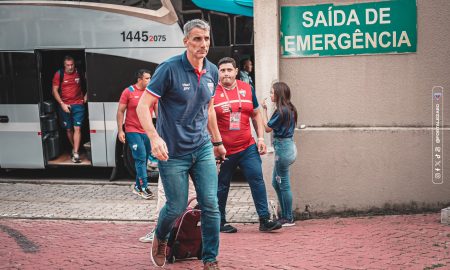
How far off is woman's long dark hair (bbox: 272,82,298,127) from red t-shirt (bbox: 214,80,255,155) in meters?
0.34

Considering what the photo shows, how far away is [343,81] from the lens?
27.1 ft

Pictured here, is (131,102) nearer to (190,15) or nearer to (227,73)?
(190,15)

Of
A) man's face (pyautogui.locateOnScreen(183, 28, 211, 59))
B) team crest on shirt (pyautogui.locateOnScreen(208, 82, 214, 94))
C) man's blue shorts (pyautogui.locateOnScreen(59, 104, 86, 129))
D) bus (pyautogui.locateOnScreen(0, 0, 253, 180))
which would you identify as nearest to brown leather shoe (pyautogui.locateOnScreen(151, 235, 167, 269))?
team crest on shirt (pyautogui.locateOnScreen(208, 82, 214, 94))

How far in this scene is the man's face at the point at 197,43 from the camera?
557 centimetres

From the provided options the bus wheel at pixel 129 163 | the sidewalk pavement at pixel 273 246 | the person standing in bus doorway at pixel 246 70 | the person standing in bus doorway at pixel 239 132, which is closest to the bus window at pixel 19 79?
the bus wheel at pixel 129 163

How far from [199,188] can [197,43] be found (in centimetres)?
119

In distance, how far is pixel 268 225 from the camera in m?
7.79

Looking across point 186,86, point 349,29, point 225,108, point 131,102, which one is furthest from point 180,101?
point 131,102

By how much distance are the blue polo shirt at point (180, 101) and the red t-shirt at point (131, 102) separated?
4.46 m

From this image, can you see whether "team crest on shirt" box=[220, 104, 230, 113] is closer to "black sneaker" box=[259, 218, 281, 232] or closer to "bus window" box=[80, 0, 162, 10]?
"black sneaker" box=[259, 218, 281, 232]

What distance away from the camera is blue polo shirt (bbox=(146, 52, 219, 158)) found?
553cm

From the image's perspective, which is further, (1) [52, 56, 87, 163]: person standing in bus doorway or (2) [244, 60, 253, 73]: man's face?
(1) [52, 56, 87, 163]: person standing in bus doorway

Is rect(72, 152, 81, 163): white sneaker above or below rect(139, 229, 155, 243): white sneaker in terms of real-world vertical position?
above

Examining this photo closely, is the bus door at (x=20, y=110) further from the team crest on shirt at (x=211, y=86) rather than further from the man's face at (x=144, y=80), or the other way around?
the team crest on shirt at (x=211, y=86)
